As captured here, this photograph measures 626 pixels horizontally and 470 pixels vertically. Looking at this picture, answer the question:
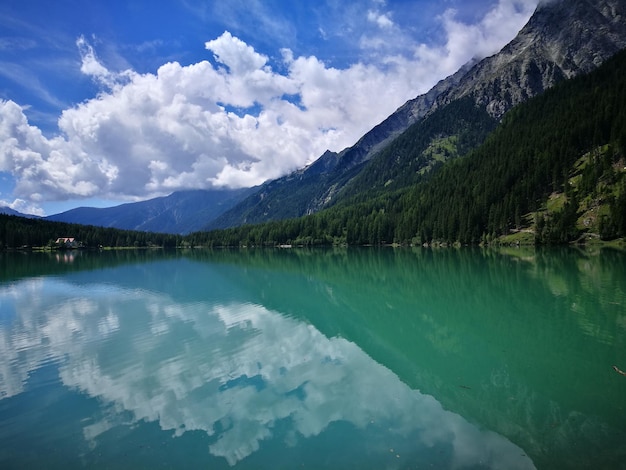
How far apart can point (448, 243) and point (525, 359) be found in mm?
127236

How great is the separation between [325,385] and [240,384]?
4021mm

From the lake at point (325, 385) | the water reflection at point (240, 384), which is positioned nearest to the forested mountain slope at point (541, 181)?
the lake at point (325, 385)

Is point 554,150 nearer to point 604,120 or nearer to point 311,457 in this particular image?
point 604,120

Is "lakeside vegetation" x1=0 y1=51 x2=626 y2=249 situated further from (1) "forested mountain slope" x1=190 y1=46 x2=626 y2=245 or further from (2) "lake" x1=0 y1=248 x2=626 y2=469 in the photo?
(2) "lake" x1=0 y1=248 x2=626 y2=469

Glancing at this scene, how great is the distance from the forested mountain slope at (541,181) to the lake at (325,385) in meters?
77.6

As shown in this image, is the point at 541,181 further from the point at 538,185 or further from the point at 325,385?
the point at 325,385

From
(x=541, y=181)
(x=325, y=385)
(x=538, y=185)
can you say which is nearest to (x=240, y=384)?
(x=325, y=385)

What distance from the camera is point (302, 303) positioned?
39.3 meters

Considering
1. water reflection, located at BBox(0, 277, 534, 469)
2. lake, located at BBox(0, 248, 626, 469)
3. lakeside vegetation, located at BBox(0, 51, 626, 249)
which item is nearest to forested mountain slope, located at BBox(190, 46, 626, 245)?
lakeside vegetation, located at BBox(0, 51, 626, 249)

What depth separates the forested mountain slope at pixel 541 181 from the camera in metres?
99.1

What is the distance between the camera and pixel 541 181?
4961 inches

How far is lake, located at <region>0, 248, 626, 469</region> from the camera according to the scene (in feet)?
38.0

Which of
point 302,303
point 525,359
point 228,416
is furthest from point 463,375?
point 302,303

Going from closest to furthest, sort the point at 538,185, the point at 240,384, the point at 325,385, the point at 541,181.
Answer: the point at 325,385
the point at 240,384
the point at 538,185
the point at 541,181
